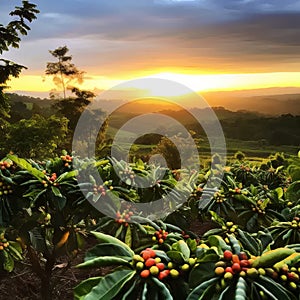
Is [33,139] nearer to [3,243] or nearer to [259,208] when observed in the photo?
[3,243]

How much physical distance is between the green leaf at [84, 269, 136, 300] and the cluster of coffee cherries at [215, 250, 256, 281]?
267 mm

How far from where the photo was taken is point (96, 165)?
3.11m

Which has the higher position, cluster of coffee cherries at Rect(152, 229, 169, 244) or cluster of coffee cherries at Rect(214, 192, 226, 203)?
cluster of coffee cherries at Rect(152, 229, 169, 244)

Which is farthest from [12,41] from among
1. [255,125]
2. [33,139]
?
[255,125]

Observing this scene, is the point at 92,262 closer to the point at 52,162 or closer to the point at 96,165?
the point at 96,165

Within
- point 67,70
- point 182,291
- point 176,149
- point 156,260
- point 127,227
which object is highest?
point 67,70

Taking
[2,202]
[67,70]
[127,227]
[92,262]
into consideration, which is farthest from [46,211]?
[67,70]

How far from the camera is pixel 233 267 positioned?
50.6 inches

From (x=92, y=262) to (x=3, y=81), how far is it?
72.4ft

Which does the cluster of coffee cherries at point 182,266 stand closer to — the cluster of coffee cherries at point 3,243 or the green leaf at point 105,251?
the green leaf at point 105,251

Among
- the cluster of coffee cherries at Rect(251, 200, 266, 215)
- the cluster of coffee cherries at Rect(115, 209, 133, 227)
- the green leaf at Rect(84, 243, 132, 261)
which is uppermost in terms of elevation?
the green leaf at Rect(84, 243, 132, 261)

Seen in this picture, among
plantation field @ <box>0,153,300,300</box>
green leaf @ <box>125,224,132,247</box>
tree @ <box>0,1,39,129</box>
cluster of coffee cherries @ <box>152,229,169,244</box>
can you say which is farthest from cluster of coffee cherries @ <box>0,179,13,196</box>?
tree @ <box>0,1,39,129</box>

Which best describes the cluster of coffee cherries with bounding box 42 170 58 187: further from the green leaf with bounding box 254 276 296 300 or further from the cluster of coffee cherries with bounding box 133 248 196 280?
the green leaf with bounding box 254 276 296 300

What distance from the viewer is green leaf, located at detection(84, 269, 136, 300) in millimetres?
1264
